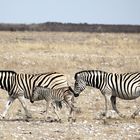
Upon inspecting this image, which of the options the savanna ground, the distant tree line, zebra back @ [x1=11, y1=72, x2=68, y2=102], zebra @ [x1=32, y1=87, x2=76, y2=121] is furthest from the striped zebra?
the distant tree line

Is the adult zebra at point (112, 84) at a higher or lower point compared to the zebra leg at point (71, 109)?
higher

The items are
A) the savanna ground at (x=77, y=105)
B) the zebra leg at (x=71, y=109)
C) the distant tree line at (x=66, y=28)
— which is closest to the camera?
the savanna ground at (x=77, y=105)

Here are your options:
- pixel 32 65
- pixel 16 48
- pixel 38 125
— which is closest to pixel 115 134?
pixel 38 125

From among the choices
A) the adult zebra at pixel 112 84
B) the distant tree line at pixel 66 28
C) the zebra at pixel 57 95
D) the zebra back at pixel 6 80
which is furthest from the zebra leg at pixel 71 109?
the distant tree line at pixel 66 28

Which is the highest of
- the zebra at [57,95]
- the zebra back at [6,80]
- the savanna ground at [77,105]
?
the zebra back at [6,80]

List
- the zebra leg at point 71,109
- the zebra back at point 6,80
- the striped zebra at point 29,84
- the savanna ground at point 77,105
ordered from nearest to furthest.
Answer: the savanna ground at point 77,105 → the zebra leg at point 71,109 → the striped zebra at point 29,84 → the zebra back at point 6,80

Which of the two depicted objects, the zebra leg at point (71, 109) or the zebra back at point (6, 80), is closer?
the zebra leg at point (71, 109)

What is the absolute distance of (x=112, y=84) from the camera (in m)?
15.3

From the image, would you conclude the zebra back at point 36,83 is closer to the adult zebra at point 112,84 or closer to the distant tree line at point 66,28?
the adult zebra at point 112,84

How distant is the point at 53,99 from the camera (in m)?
14.4

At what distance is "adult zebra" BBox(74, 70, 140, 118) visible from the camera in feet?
49.7

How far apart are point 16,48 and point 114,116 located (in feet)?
73.2

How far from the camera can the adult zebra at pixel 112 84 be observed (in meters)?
15.2

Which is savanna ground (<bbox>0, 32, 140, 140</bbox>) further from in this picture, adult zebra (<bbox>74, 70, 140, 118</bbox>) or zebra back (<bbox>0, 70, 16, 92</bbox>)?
zebra back (<bbox>0, 70, 16, 92</bbox>)
